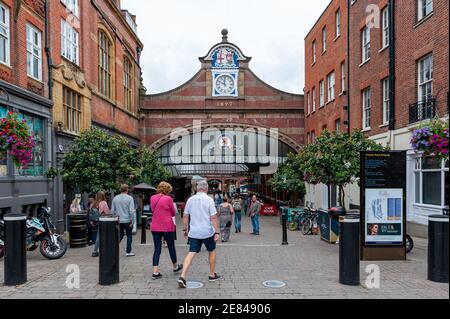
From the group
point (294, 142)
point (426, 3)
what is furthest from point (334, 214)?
point (294, 142)

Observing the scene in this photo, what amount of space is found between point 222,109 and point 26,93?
56.8 feet

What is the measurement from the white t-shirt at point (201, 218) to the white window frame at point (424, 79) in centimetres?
1001

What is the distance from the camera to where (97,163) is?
41.2 feet

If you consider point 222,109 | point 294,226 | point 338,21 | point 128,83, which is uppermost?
point 338,21

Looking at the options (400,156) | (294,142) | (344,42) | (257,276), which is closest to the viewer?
(257,276)

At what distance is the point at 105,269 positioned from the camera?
6.36 metres

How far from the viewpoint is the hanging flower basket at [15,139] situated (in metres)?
8.30

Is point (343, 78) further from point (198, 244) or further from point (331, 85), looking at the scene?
point (198, 244)

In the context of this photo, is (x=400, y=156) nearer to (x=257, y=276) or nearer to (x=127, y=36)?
(x=257, y=276)

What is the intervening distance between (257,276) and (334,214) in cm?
471

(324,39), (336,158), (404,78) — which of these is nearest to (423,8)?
(404,78)

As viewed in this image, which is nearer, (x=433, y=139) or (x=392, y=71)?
(x=433, y=139)

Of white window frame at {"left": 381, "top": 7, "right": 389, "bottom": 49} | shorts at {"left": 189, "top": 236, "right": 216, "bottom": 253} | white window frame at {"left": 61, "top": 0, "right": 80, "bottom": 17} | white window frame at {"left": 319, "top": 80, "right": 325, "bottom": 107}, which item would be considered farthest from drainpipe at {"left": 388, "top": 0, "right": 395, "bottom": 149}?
white window frame at {"left": 61, "top": 0, "right": 80, "bottom": 17}

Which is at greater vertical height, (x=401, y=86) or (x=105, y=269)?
(x=401, y=86)
